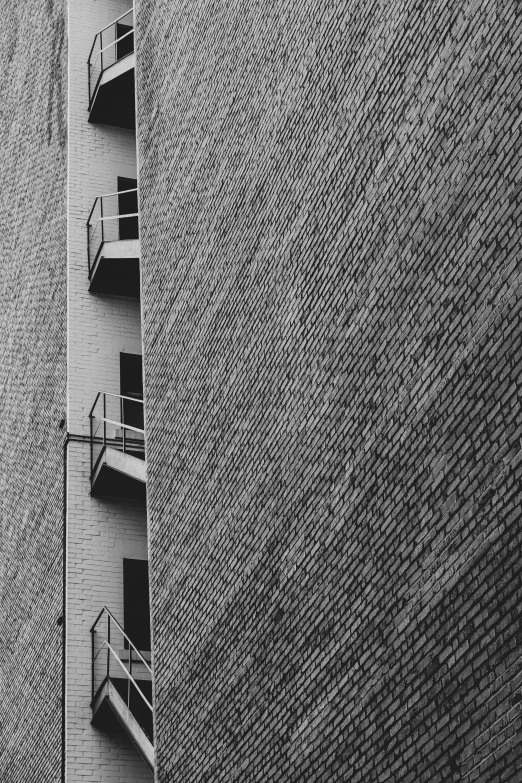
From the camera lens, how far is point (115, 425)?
21.0 meters

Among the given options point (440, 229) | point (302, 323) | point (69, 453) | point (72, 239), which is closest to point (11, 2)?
point (72, 239)

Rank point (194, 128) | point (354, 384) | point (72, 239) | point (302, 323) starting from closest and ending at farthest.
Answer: point (354, 384), point (302, 323), point (194, 128), point (72, 239)

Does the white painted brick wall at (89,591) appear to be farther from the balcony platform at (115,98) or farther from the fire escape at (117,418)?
the balcony platform at (115,98)

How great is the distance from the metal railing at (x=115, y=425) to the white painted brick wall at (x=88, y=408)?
0.17 m

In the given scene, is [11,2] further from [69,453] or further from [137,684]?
[137,684]

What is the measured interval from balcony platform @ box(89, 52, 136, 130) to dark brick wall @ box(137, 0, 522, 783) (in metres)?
5.36

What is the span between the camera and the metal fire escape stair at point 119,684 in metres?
17.8

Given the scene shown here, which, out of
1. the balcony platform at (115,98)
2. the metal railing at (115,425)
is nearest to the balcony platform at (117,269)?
the metal railing at (115,425)

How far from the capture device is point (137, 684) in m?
18.7

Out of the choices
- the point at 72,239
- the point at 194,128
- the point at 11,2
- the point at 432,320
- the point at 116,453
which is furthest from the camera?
the point at 11,2

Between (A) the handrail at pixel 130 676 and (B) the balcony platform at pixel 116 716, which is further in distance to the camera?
(B) the balcony platform at pixel 116 716

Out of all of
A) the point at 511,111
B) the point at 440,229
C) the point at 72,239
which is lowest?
the point at 72,239

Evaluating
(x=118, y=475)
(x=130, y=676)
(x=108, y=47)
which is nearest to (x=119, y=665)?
(x=130, y=676)

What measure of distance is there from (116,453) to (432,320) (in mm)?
9644
